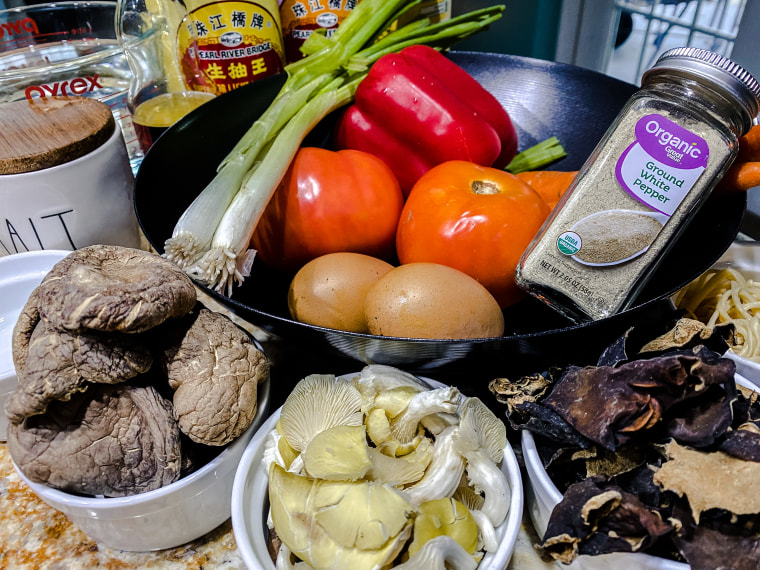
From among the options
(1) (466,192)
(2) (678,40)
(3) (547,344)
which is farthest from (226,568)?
(2) (678,40)

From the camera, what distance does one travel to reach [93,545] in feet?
1.97

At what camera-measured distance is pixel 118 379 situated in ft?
1.64

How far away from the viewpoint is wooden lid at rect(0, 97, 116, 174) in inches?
27.2

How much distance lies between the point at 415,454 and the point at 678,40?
1202 mm

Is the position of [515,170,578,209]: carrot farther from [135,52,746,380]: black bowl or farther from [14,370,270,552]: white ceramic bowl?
[14,370,270,552]: white ceramic bowl

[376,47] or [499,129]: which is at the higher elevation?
[376,47]

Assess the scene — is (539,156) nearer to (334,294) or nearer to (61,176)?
(334,294)

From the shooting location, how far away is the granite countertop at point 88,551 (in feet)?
1.91

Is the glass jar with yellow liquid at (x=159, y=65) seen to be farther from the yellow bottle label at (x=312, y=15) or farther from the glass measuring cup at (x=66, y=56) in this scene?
the yellow bottle label at (x=312, y=15)

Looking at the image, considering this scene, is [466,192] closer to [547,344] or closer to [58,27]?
[547,344]

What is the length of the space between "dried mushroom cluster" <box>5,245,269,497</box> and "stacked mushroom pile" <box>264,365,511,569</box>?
7cm

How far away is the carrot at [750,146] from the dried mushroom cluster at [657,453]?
24cm

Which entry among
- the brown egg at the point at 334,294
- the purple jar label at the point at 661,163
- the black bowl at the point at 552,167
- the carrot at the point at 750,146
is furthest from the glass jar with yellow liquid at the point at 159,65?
the carrot at the point at 750,146

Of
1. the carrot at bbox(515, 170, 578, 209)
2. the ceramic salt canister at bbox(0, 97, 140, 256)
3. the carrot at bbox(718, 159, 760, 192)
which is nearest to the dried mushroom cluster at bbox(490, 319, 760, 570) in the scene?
the carrot at bbox(718, 159, 760, 192)
